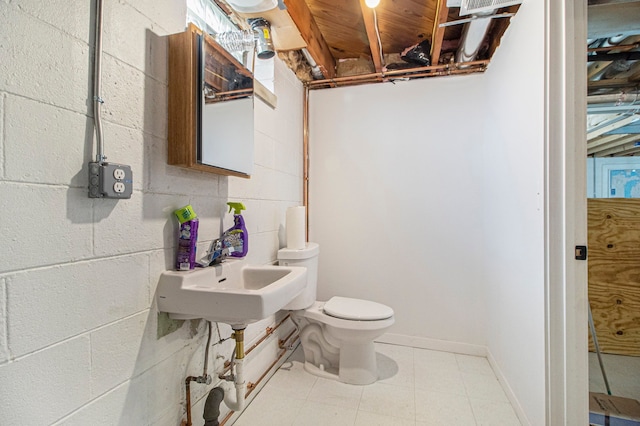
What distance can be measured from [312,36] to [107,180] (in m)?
1.72

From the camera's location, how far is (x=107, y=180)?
82 centimetres

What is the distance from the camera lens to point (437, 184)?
89.5 inches

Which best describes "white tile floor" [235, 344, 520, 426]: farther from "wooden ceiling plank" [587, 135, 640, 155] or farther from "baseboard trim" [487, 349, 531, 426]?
"wooden ceiling plank" [587, 135, 640, 155]

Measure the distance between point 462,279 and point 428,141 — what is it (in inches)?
44.3

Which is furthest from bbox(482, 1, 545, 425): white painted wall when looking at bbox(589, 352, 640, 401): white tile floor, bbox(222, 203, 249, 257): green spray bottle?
bbox(222, 203, 249, 257): green spray bottle

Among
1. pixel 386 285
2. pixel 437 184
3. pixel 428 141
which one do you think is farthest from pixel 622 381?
pixel 428 141

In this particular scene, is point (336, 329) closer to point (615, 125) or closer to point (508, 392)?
point (508, 392)

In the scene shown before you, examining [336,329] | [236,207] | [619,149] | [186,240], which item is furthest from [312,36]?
[619,149]

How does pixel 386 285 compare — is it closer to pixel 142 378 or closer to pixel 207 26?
pixel 142 378

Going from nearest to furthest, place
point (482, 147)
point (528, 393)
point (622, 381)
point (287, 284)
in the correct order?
point (287, 284) < point (528, 393) < point (622, 381) < point (482, 147)

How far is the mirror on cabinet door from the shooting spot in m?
1.07

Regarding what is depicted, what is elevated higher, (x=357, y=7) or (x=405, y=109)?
(x=357, y=7)

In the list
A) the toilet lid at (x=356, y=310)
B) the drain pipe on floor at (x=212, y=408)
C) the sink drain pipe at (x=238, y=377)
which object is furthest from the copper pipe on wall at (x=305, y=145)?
the drain pipe on floor at (x=212, y=408)

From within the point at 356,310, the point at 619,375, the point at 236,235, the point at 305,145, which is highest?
the point at 305,145
